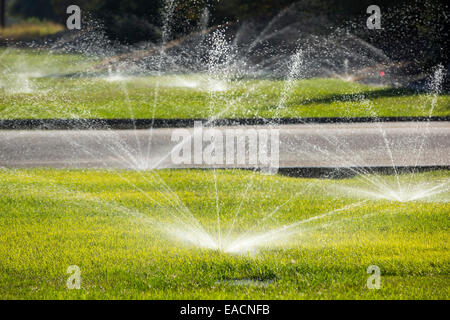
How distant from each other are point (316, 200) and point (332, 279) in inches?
104

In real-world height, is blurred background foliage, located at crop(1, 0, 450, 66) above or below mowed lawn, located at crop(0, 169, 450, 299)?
above

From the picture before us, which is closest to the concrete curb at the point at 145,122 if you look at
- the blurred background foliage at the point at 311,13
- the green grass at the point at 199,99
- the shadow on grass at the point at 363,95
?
the green grass at the point at 199,99

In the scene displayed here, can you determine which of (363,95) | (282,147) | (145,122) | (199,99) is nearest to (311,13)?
(363,95)

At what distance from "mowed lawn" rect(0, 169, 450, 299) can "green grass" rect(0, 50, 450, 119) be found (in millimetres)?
6874

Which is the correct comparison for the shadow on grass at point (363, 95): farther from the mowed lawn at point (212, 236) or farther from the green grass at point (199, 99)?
the mowed lawn at point (212, 236)

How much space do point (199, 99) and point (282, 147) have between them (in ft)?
22.1

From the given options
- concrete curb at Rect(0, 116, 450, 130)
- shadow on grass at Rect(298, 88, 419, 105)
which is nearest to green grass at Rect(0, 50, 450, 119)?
shadow on grass at Rect(298, 88, 419, 105)

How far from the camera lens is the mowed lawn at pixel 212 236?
14.6ft

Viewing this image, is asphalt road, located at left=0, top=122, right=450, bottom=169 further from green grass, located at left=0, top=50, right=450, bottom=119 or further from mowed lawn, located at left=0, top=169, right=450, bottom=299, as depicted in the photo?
green grass, located at left=0, top=50, right=450, bottom=119

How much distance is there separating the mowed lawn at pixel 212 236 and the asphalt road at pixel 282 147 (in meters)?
1.17

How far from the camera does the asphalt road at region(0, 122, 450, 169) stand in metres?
9.57

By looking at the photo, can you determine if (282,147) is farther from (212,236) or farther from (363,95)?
(363,95)

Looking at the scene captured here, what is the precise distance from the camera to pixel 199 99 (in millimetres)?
17328

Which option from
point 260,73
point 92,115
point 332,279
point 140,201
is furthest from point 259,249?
point 260,73
